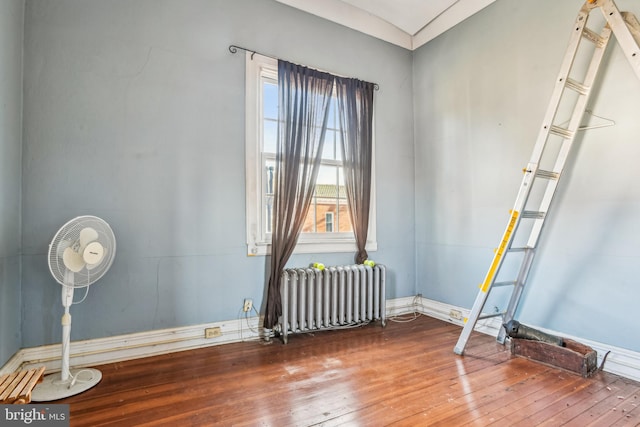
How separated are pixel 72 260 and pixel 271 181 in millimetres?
1695

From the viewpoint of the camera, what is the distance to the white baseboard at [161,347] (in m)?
2.28

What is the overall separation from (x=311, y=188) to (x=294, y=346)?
4.78 ft

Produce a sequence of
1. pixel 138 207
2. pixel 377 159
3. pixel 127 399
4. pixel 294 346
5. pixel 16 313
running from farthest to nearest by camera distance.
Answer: pixel 377 159
pixel 294 346
pixel 138 207
pixel 16 313
pixel 127 399

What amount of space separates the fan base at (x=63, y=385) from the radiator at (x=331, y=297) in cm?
142

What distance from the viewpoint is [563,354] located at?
2.37 meters

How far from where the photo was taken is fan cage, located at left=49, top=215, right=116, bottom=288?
2.03 metres

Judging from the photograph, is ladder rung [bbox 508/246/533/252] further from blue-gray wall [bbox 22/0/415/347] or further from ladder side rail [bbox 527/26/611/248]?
blue-gray wall [bbox 22/0/415/347]

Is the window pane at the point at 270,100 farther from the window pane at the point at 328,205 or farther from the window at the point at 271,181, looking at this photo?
the window pane at the point at 328,205

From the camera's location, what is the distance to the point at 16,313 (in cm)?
222

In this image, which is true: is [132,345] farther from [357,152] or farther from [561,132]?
[561,132]

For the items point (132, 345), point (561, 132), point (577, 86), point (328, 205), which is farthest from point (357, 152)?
point (132, 345)

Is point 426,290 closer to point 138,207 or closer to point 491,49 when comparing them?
point 491,49

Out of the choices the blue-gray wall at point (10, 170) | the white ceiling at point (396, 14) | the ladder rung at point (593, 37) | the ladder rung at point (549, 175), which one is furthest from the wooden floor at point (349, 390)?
the white ceiling at point (396, 14)

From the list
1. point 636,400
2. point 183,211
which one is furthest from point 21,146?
point 636,400
